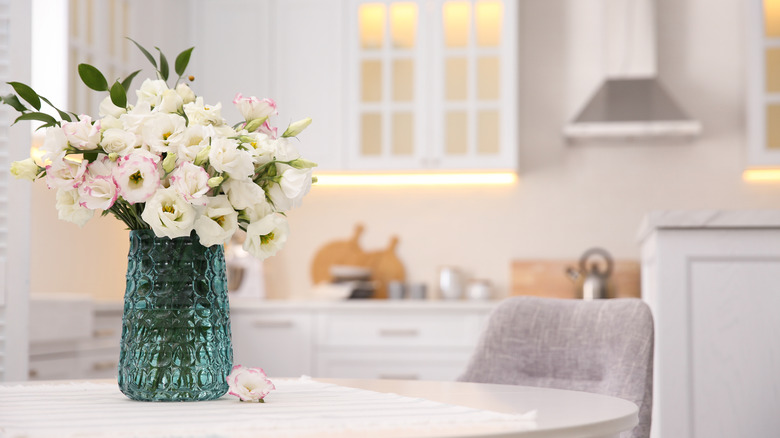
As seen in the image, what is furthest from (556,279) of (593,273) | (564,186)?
(564,186)

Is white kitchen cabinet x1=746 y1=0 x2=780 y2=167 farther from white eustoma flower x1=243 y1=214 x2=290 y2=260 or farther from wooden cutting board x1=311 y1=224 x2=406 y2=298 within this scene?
white eustoma flower x1=243 y1=214 x2=290 y2=260

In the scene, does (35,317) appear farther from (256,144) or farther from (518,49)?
(518,49)

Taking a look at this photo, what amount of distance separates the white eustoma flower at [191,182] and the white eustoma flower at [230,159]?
0.02 metres

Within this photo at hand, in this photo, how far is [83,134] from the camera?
1.17 m

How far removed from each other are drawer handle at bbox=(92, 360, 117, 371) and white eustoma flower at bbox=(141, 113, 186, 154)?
2.31m

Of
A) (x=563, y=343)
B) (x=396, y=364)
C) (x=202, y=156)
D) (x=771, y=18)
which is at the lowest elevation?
(x=396, y=364)

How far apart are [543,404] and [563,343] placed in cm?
70

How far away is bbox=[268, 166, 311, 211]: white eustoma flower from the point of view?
1180mm

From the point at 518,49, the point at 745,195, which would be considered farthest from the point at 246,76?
the point at 745,195

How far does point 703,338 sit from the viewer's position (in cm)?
206

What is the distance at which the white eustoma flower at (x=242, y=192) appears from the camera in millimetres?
1165

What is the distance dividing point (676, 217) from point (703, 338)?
0.95 ft

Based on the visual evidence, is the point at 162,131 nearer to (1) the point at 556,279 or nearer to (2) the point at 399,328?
(2) the point at 399,328

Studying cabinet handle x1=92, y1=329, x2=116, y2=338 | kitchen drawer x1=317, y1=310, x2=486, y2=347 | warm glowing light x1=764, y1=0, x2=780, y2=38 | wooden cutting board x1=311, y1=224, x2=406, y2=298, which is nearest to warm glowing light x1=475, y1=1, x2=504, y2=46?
wooden cutting board x1=311, y1=224, x2=406, y2=298
